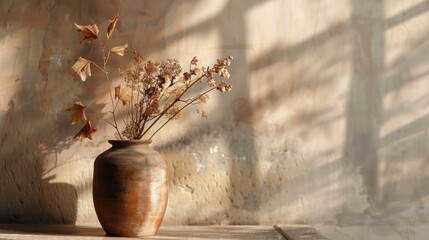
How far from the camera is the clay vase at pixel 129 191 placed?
3014 mm

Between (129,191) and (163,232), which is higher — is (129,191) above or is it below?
above

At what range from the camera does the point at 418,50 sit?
355cm

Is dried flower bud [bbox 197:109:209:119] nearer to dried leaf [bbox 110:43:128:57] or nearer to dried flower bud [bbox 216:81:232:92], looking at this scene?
dried flower bud [bbox 216:81:232:92]

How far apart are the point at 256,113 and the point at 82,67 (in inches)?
38.0

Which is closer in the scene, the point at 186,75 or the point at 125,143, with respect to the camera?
the point at 125,143

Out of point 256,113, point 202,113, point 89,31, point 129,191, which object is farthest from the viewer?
point 256,113

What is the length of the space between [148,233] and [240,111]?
872 mm

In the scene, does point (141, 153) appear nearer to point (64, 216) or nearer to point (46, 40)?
point (64, 216)

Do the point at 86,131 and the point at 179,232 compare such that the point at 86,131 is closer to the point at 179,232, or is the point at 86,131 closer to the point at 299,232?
the point at 179,232

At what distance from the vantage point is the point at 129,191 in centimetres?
301

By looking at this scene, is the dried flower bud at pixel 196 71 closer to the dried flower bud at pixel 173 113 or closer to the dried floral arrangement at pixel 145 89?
the dried floral arrangement at pixel 145 89

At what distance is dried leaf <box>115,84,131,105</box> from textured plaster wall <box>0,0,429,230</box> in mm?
137

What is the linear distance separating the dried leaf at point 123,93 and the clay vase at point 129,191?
0.34 metres

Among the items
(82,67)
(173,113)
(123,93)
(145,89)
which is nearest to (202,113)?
(173,113)
